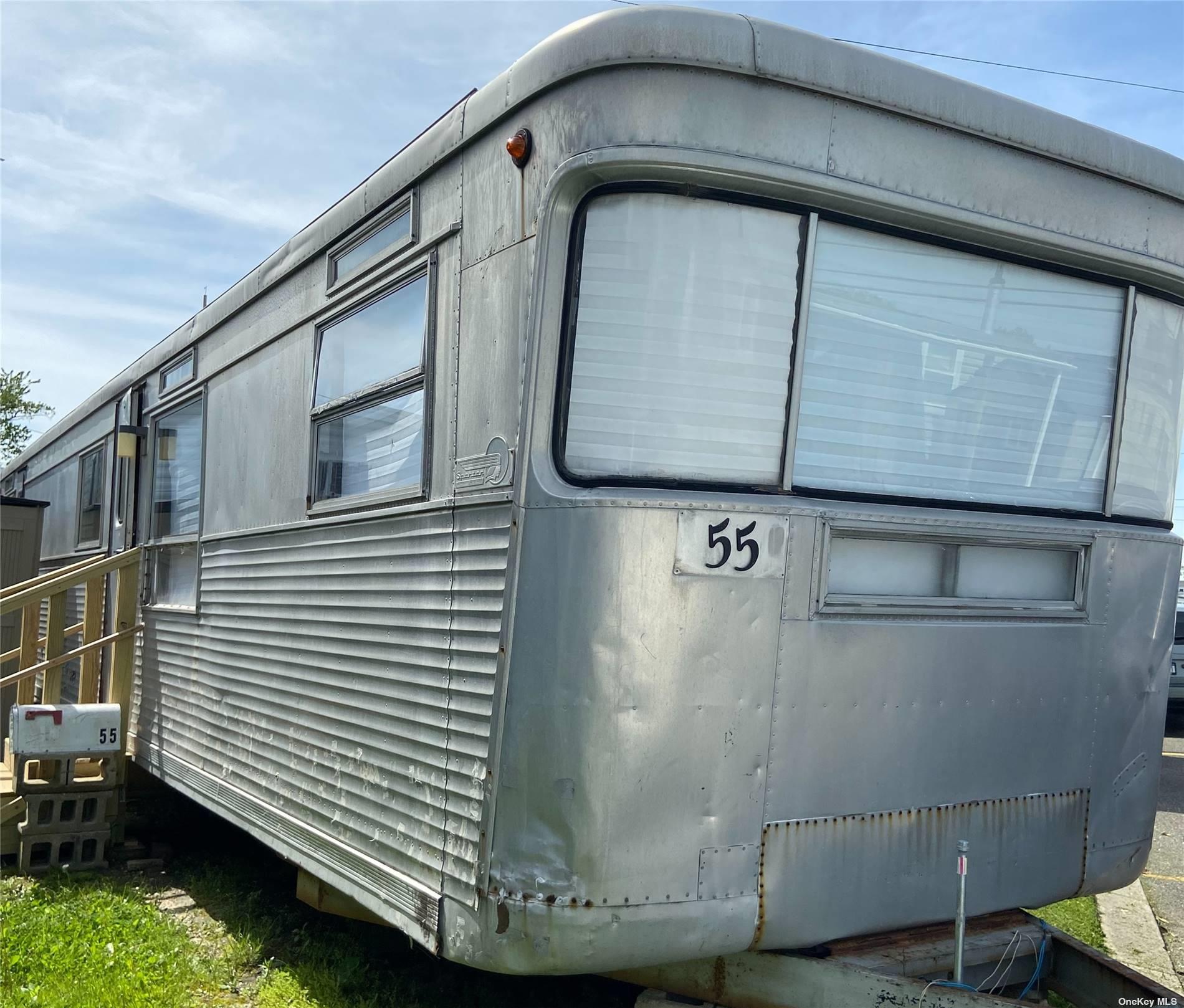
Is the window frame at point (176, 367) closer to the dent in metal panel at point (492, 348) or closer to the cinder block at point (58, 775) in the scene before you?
the cinder block at point (58, 775)

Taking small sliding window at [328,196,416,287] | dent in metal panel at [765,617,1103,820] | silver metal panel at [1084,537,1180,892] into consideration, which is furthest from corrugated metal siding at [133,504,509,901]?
silver metal panel at [1084,537,1180,892]

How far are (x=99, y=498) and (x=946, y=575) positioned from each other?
248 inches

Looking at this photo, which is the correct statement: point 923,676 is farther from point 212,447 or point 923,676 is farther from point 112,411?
point 112,411

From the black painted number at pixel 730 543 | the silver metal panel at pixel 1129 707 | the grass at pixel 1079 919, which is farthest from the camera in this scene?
the grass at pixel 1079 919

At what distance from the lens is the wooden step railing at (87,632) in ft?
21.8

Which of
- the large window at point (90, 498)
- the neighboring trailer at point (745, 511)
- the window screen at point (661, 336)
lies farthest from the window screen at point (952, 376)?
the large window at point (90, 498)

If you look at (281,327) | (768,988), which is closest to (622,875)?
(768,988)

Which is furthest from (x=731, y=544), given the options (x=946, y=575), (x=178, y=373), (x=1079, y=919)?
(x=178, y=373)

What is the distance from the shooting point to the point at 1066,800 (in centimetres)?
362

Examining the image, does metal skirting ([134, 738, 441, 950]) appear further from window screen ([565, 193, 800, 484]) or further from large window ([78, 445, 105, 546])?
large window ([78, 445, 105, 546])

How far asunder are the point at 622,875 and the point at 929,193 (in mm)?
2024

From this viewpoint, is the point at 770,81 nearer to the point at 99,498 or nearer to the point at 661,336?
the point at 661,336

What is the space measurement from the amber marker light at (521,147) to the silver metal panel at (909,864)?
1.94 m

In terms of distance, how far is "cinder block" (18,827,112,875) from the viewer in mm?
6023
